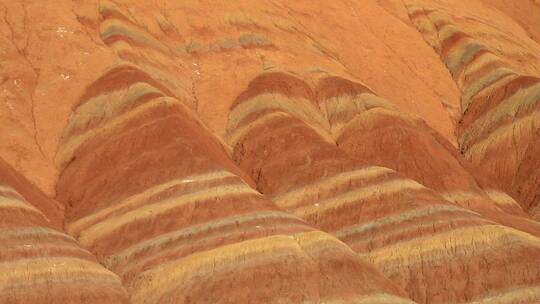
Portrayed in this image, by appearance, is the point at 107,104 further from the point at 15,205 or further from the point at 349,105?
the point at 349,105

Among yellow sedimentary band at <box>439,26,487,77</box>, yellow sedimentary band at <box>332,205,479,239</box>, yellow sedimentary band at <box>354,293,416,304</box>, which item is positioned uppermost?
yellow sedimentary band at <box>354,293,416,304</box>

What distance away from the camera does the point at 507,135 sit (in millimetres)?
53875

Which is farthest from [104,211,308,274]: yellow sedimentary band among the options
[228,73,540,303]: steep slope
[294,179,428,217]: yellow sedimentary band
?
[228,73,540,303]: steep slope

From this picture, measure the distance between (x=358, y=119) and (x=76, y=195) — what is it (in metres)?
17.9

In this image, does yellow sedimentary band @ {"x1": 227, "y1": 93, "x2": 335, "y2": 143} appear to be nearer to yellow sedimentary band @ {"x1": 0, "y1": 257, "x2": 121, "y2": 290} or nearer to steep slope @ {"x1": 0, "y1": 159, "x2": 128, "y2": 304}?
steep slope @ {"x1": 0, "y1": 159, "x2": 128, "y2": 304}

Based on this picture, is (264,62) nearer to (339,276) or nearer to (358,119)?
(358,119)

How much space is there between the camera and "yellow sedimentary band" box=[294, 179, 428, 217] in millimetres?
41906

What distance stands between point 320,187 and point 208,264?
10247 millimetres

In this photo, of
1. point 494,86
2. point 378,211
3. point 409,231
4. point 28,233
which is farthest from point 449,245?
point 494,86

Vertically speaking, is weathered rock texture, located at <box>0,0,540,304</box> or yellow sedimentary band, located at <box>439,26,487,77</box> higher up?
weathered rock texture, located at <box>0,0,540,304</box>

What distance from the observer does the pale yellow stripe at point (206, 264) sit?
34125mm

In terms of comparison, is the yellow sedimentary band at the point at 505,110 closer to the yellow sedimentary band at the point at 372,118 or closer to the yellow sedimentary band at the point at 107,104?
the yellow sedimentary band at the point at 372,118

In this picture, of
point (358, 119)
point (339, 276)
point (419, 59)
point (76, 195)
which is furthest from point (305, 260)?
point (419, 59)

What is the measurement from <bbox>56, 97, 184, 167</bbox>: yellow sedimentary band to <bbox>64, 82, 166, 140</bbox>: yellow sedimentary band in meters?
0.75
